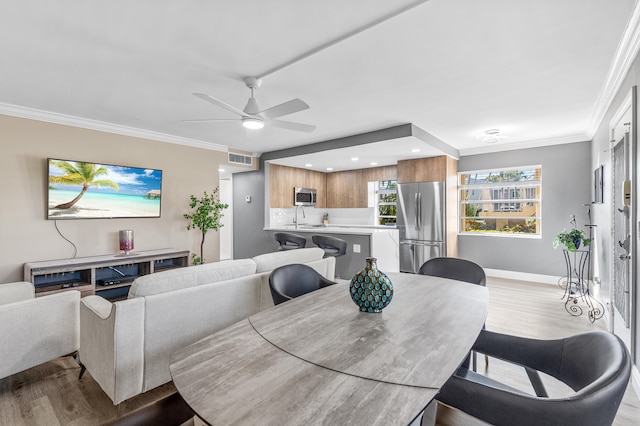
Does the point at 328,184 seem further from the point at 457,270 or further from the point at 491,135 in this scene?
the point at 457,270

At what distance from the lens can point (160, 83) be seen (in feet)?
9.23

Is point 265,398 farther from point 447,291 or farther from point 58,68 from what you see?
point 58,68

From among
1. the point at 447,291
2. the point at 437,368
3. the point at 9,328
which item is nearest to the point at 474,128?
the point at 447,291

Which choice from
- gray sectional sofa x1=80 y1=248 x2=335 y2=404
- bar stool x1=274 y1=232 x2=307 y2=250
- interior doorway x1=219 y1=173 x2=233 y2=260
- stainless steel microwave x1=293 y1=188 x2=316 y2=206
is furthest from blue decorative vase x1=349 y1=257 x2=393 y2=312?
interior doorway x1=219 y1=173 x2=233 y2=260

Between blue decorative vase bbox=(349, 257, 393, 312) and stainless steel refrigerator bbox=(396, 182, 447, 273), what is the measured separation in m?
4.39

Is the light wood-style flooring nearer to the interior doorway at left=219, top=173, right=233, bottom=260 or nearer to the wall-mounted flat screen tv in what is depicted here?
the wall-mounted flat screen tv

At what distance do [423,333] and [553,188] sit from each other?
17.1 ft

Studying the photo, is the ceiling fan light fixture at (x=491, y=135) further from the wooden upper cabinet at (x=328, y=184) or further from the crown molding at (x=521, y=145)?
the wooden upper cabinet at (x=328, y=184)

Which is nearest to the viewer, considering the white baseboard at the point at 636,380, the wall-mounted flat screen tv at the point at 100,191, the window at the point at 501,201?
the white baseboard at the point at 636,380

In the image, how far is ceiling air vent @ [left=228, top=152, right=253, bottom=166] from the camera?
5742mm

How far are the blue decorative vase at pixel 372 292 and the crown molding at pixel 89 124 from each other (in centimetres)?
422

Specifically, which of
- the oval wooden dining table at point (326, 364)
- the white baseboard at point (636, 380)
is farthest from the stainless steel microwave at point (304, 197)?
the white baseboard at point (636, 380)

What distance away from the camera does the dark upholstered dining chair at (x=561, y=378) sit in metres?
0.82

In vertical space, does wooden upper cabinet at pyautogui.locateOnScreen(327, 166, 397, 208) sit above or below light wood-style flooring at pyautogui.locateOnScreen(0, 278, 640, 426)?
above
